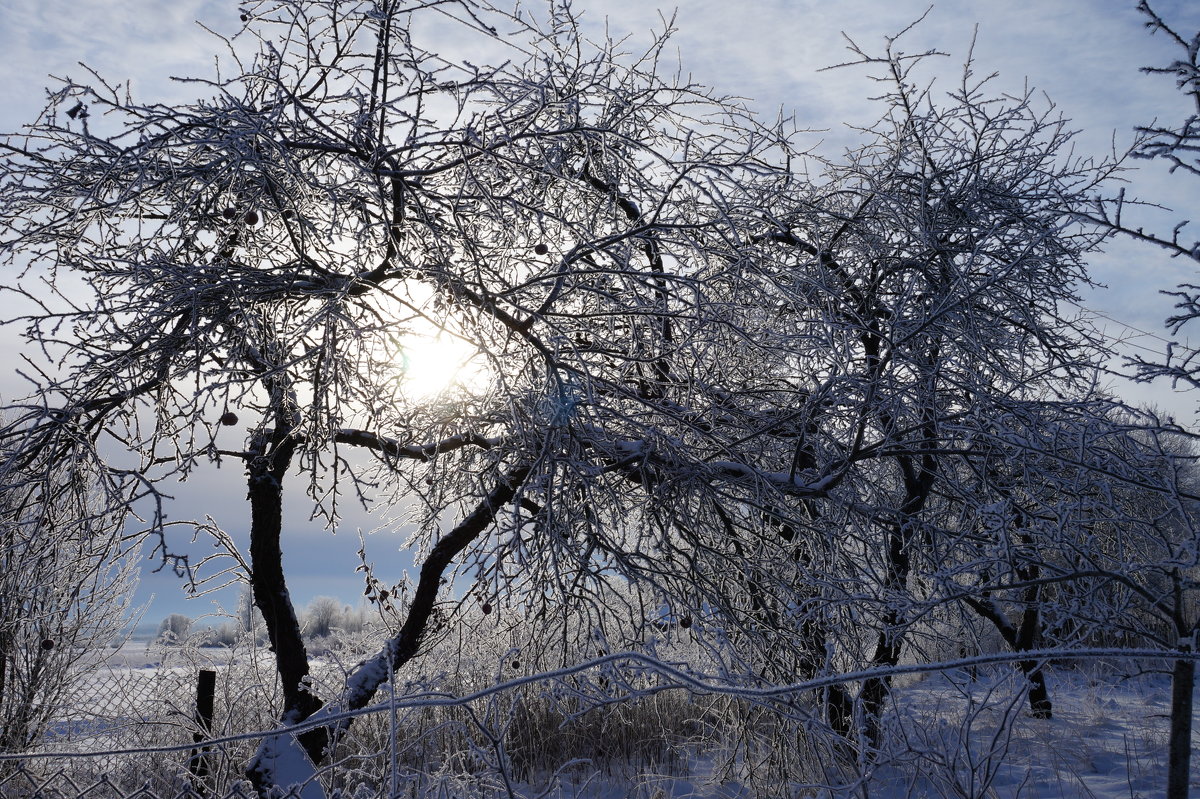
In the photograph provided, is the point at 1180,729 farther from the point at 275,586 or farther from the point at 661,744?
the point at 661,744

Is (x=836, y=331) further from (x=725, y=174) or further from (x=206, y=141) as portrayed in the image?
(x=206, y=141)

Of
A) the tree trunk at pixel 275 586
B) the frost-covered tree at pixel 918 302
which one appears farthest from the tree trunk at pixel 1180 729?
the tree trunk at pixel 275 586

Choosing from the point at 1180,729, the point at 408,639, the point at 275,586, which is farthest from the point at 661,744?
the point at 1180,729

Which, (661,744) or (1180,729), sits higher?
(1180,729)

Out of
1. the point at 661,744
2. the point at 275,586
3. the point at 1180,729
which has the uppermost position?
the point at 275,586

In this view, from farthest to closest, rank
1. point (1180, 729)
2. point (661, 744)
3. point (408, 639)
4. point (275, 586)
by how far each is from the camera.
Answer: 1. point (661, 744)
2. point (275, 586)
3. point (408, 639)
4. point (1180, 729)

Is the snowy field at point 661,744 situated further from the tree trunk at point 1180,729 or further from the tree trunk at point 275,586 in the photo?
the tree trunk at point 1180,729

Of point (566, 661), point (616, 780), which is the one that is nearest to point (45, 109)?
point (566, 661)

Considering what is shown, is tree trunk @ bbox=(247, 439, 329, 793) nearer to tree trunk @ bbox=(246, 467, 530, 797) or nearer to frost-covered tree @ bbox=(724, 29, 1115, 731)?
tree trunk @ bbox=(246, 467, 530, 797)

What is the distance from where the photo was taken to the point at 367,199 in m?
4.61

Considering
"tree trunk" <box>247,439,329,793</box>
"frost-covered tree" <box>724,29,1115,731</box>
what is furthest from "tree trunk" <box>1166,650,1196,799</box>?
"tree trunk" <box>247,439,329,793</box>

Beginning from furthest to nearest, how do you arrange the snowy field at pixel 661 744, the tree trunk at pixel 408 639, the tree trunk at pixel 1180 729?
1. the snowy field at pixel 661 744
2. the tree trunk at pixel 408 639
3. the tree trunk at pixel 1180 729

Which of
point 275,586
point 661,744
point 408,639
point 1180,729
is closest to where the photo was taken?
point 1180,729

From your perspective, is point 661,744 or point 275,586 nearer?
point 275,586
